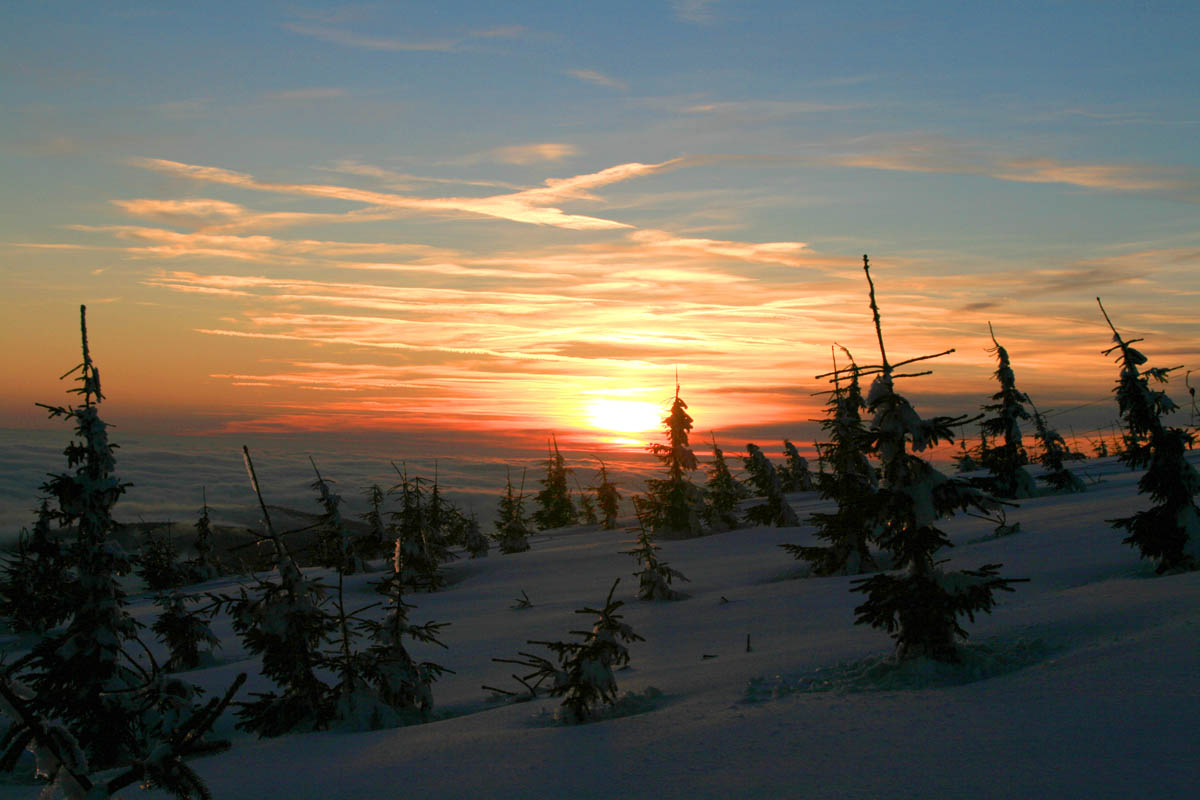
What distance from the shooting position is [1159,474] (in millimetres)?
19875

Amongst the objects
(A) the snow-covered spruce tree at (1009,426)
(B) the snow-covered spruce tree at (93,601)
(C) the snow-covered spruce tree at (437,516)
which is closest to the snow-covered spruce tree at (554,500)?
(C) the snow-covered spruce tree at (437,516)

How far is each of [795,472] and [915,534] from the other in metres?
65.2

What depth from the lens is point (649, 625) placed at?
25.4 metres

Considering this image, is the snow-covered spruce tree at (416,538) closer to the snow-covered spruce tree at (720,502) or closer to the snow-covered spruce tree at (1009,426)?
the snow-covered spruce tree at (720,502)

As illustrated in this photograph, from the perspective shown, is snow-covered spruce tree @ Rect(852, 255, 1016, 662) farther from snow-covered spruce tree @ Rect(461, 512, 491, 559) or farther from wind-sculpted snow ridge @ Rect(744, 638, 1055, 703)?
snow-covered spruce tree @ Rect(461, 512, 491, 559)

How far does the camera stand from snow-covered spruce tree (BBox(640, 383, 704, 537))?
174 feet

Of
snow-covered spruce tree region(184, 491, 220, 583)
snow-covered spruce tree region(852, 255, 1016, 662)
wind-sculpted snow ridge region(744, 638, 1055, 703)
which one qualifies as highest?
snow-covered spruce tree region(852, 255, 1016, 662)

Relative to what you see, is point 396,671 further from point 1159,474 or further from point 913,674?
point 1159,474

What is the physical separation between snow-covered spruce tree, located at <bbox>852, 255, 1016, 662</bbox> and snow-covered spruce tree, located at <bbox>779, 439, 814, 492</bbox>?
207 feet

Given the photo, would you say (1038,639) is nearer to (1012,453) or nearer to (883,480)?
(883,480)

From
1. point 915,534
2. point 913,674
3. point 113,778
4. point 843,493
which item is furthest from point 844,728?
point 843,493

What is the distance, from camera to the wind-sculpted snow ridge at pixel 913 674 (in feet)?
36.6

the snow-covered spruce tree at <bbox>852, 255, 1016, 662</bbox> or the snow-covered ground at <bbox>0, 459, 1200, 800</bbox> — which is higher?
the snow-covered spruce tree at <bbox>852, 255, 1016, 662</bbox>

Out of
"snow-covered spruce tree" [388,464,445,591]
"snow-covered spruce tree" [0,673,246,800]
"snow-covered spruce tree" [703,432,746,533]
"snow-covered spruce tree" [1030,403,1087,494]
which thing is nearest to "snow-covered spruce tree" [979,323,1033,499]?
"snow-covered spruce tree" [1030,403,1087,494]
